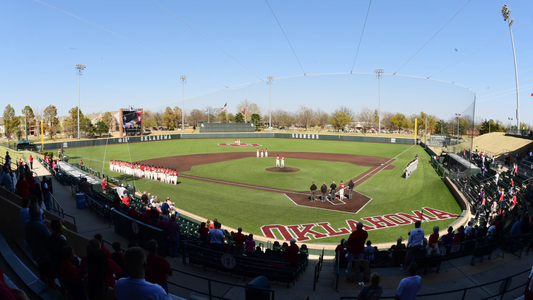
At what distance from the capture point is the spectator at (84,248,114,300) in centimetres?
362

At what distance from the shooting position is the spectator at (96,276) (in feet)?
11.9

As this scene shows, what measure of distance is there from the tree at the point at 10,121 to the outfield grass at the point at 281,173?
226 feet

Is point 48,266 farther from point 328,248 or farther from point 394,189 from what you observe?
point 394,189

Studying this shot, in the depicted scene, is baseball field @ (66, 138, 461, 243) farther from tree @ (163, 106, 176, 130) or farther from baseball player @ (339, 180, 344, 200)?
tree @ (163, 106, 176, 130)

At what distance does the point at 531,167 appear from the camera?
25500 mm

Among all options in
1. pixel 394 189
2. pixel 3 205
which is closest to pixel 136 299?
pixel 3 205

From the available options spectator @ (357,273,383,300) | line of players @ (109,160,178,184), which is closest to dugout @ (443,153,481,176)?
spectator @ (357,273,383,300)

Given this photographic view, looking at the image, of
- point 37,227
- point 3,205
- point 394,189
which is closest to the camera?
point 37,227

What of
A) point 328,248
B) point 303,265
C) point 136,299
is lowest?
point 328,248

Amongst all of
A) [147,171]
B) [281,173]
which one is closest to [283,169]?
[281,173]

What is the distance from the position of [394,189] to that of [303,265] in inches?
738

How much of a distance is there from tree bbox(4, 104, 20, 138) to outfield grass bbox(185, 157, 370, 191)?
68768 mm

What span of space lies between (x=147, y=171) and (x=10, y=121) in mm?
71182

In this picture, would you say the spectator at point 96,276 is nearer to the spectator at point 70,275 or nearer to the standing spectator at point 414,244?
the spectator at point 70,275
